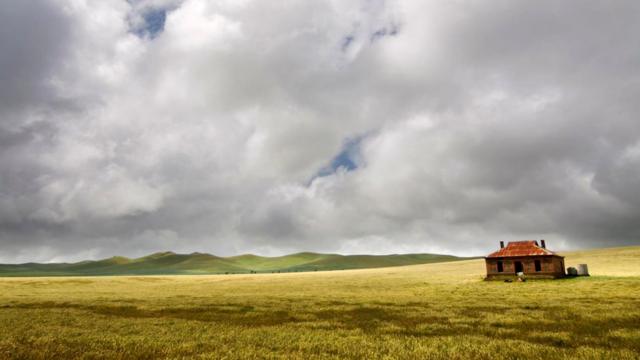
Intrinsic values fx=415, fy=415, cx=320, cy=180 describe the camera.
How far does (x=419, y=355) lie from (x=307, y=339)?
19.1 ft

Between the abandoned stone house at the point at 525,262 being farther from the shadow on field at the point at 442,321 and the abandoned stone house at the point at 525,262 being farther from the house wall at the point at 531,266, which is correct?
the shadow on field at the point at 442,321

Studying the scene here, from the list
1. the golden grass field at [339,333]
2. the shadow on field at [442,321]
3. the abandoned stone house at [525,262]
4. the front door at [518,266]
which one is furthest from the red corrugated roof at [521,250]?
the shadow on field at [442,321]

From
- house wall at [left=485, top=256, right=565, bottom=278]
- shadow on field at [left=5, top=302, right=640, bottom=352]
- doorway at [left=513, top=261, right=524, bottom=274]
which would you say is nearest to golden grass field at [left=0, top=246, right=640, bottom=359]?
shadow on field at [left=5, top=302, right=640, bottom=352]

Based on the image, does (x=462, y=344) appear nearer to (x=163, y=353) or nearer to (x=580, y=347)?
(x=580, y=347)

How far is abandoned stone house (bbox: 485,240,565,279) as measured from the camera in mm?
69812

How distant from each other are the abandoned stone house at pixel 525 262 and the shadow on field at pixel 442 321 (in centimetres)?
4472

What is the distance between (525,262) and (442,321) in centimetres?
5617

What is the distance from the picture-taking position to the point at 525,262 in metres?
72.3

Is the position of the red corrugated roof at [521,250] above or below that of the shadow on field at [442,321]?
above

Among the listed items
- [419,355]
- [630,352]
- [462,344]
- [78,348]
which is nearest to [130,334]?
[78,348]

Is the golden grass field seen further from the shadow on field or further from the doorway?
the doorway

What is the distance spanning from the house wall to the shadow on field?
44557 millimetres

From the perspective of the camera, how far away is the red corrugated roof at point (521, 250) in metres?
72.3

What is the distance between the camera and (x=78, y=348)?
1698 centimetres
